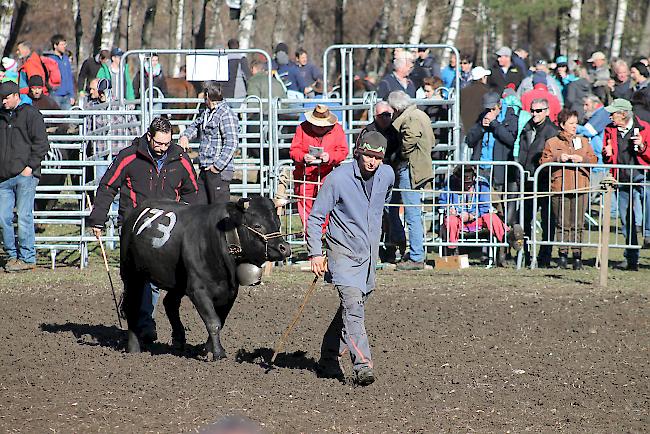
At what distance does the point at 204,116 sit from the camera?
14438 millimetres

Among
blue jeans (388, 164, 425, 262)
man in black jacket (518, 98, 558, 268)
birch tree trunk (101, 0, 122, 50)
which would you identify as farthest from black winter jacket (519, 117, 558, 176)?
birch tree trunk (101, 0, 122, 50)

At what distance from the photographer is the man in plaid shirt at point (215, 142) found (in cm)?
1425

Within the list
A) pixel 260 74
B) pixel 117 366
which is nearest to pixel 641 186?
pixel 260 74

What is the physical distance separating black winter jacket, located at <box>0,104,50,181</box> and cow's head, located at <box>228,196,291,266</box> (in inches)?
245

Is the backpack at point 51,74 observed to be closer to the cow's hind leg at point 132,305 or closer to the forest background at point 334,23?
the forest background at point 334,23

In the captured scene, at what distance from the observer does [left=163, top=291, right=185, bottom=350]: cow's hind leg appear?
Answer: 10.9 m

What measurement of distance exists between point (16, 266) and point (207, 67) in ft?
12.2

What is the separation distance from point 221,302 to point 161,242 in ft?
2.42

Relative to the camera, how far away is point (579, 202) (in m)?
15.7

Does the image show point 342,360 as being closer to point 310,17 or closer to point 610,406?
point 610,406

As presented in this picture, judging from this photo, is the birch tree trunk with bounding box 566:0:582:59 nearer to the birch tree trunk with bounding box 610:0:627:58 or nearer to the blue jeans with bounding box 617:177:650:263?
the birch tree trunk with bounding box 610:0:627:58

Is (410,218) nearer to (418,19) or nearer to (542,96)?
(542,96)

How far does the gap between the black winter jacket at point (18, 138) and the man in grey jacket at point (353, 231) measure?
6850 mm

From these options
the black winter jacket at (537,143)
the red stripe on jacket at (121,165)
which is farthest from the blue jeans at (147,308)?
the black winter jacket at (537,143)
